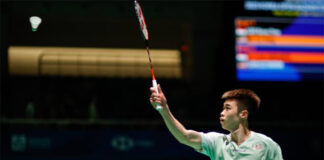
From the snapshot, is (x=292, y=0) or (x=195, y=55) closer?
(x=292, y=0)

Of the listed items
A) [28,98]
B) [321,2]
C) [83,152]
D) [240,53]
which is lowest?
[83,152]

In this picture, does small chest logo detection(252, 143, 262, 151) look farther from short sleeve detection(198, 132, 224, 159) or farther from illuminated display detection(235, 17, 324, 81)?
illuminated display detection(235, 17, 324, 81)

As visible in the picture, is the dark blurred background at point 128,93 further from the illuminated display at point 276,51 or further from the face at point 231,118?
the face at point 231,118

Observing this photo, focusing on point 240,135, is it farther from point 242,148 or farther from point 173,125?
point 173,125

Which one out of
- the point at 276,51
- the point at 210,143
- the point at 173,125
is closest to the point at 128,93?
the point at 276,51

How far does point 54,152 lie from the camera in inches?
306

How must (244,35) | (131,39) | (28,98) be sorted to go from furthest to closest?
(131,39)
(244,35)
(28,98)

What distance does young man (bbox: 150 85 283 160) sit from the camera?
388cm

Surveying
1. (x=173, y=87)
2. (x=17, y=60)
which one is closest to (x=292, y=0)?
(x=173, y=87)

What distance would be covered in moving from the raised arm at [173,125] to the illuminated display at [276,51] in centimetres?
596

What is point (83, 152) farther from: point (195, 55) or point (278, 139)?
point (195, 55)

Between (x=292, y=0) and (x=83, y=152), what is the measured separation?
483 centimetres

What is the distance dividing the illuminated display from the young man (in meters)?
5.81

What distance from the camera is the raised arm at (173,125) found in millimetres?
3629
